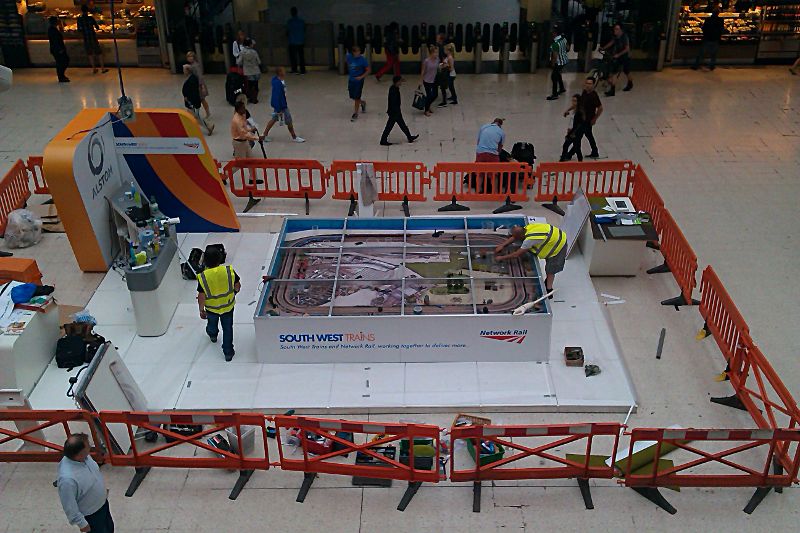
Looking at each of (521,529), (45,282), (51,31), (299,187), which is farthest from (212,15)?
(521,529)

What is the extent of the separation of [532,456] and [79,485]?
4.64 metres


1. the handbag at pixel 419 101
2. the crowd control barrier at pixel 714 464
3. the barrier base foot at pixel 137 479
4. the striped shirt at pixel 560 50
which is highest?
the striped shirt at pixel 560 50

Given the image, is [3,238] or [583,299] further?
[3,238]

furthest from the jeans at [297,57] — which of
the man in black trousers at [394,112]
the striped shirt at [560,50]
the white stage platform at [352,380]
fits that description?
the white stage platform at [352,380]

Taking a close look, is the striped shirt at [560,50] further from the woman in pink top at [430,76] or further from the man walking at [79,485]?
the man walking at [79,485]

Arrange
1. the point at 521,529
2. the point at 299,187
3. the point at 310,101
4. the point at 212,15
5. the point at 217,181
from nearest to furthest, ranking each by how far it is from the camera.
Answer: the point at 521,529 → the point at 217,181 → the point at 299,187 → the point at 310,101 → the point at 212,15

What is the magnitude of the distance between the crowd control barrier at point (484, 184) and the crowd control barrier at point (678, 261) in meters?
2.65

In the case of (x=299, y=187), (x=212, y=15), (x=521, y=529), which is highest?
(x=212, y=15)

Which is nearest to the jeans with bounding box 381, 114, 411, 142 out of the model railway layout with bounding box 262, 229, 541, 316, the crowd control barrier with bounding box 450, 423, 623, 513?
the model railway layout with bounding box 262, 229, 541, 316

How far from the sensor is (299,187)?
14453mm

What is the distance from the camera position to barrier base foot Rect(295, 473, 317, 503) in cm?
834

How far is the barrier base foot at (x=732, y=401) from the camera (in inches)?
372

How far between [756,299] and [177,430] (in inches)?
315

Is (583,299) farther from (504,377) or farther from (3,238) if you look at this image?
(3,238)
